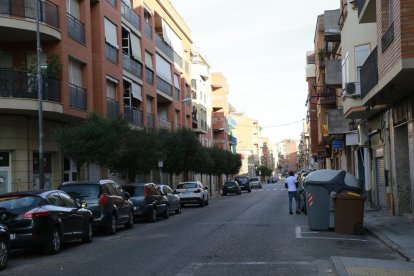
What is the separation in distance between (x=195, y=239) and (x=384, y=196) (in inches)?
464

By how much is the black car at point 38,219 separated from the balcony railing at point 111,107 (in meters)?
17.4

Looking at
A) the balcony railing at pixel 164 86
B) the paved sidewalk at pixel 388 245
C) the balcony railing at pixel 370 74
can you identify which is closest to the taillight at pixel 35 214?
the paved sidewalk at pixel 388 245

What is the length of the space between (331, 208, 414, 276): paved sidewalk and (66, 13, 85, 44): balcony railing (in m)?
14.8

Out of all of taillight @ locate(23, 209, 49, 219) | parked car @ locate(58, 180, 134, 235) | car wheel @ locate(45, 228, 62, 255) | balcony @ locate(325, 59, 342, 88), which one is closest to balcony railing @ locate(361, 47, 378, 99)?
parked car @ locate(58, 180, 134, 235)

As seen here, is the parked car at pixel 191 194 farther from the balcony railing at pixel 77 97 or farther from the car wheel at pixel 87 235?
the car wheel at pixel 87 235

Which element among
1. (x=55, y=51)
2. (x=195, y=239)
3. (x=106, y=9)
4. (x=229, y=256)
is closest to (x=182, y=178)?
(x=106, y=9)

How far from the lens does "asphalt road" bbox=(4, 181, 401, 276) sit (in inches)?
386

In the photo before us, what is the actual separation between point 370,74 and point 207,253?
30.9 feet

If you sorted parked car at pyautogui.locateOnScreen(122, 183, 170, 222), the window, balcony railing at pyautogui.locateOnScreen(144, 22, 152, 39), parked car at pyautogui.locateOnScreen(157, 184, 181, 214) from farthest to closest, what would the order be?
1. balcony railing at pyautogui.locateOnScreen(144, 22, 152, 39)
2. the window
3. parked car at pyautogui.locateOnScreen(157, 184, 181, 214)
4. parked car at pyautogui.locateOnScreen(122, 183, 170, 222)

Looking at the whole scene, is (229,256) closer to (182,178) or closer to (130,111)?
(130,111)

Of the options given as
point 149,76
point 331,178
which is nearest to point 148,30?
point 149,76

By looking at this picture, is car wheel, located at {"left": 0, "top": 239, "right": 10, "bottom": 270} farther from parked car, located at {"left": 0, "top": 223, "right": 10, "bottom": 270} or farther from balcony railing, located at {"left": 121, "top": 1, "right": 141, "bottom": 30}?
balcony railing, located at {"left": 121, "top": 1, "right": 141, "bottom": 30}

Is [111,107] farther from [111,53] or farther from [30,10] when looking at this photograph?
[30,10]

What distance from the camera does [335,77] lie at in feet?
101
